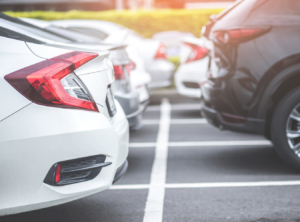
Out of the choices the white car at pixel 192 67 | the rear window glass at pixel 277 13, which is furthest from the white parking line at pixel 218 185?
the white car at pixel 192 67

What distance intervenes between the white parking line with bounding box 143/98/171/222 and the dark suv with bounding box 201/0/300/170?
0.87 metres

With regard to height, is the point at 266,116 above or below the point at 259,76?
below

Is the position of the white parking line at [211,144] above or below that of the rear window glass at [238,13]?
below

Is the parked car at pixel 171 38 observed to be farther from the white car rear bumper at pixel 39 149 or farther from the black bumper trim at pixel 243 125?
the white car rear bumper at pixel 39 149

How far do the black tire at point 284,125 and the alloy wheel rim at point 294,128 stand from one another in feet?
0.09

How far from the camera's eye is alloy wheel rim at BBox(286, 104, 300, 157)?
3822 millimetres

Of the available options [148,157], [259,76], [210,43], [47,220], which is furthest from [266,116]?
[47,220]

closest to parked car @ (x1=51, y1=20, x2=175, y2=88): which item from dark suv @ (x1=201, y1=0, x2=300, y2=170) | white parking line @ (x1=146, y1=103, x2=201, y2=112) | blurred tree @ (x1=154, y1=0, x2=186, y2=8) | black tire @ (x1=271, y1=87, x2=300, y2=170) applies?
white parking line @ (x1=146, y1=103, x2=201, y2=112)

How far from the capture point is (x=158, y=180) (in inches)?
155

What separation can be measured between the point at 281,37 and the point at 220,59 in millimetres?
598

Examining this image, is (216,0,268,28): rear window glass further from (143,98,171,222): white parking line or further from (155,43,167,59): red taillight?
(155,43,167,59): red taillight

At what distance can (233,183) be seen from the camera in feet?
12.4

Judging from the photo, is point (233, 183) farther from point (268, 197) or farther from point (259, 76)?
point (259, 76)

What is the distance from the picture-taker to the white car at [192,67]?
6965 mm
